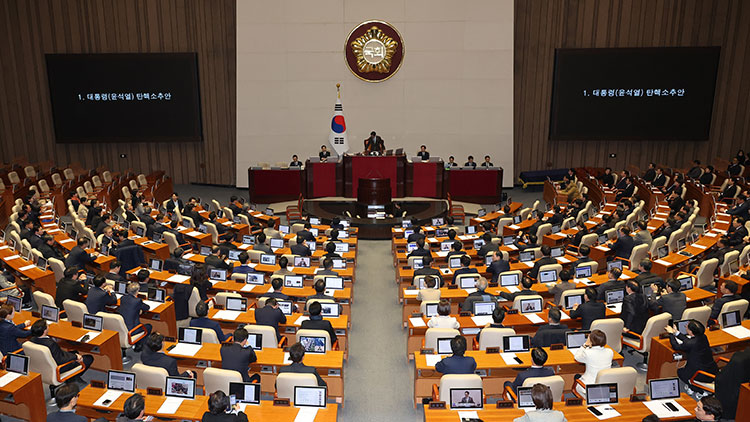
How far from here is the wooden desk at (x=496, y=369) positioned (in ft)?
25.7

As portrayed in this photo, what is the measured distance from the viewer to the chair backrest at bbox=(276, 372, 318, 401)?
7.07m

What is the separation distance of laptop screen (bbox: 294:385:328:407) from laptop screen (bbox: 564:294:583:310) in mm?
5004

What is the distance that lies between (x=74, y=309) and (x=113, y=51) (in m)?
18.9

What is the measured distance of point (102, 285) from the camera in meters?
9.82

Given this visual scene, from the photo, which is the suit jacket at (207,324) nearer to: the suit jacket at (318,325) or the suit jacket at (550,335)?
the suit jacket at (318,325)

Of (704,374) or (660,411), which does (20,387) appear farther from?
(704,374)

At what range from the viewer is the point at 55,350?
8.01 meters

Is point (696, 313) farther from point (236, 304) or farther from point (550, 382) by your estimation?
point (236, 304)

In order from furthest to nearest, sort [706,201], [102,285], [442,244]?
[706,201] < [442,244] < [102,285]

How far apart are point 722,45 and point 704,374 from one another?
2157cm

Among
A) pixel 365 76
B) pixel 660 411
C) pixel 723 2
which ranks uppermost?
pixel 723 2

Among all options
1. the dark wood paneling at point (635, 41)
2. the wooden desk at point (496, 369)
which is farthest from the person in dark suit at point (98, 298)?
the dark wood paneling at point (635, 41)

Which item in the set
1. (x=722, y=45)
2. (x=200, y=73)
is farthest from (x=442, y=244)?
(x=722, y=45)

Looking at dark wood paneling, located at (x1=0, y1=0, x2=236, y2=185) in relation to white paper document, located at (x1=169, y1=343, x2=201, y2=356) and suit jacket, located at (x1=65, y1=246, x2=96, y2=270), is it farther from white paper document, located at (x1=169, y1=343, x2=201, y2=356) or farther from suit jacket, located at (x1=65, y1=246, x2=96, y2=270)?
white paper document, located at (x1=169, y1=343, x2=201, y2=356)
